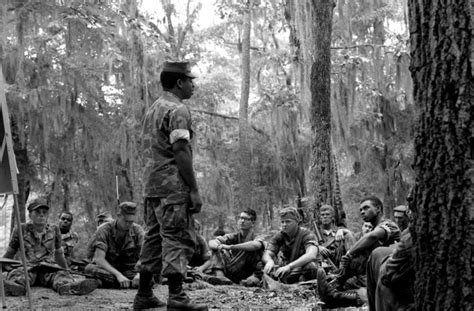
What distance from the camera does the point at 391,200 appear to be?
16.9m

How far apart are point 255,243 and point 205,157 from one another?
455 inches

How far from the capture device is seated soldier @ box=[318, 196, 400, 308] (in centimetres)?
546

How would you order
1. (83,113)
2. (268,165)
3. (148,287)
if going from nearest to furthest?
1. (148,287)
2. (83,113)
3. (268,165)

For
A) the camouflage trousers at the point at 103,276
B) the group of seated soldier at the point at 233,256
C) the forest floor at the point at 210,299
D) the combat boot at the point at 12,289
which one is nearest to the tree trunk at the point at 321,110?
the group of seated soldier at the point at 233,256

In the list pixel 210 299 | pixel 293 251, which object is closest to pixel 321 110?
pixel 293 251

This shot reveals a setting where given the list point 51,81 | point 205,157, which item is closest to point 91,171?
point 51,81

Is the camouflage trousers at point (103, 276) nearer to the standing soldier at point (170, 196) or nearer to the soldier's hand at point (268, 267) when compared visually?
the soldier's hand at point (268, 267)

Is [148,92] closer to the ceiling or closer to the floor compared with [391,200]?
closer to the ceiling

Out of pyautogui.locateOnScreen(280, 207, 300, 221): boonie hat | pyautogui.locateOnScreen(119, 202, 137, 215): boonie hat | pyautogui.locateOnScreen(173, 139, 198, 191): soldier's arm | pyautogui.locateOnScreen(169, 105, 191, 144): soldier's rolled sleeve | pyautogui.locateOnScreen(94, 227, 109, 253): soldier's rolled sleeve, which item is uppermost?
pyautogui.locateOnScreen(169, 105, 191, 144): soldier's rolled sleeve

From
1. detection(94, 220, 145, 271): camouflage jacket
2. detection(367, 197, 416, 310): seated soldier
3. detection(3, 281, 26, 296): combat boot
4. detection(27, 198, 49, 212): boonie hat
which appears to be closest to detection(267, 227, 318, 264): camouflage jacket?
detection(94, 220, 145, 271): camouflage jacket

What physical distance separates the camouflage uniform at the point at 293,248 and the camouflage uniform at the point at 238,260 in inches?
17.2

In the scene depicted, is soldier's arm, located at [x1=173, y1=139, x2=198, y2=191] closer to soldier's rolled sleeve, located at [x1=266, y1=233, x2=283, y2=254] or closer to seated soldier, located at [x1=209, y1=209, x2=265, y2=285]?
soldier's rolled sleeve, located at [x1=266, y1=233, x2=283, y2=254]

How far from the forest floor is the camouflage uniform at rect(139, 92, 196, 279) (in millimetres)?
936

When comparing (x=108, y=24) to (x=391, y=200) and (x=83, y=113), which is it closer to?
(x=83, y=113)
